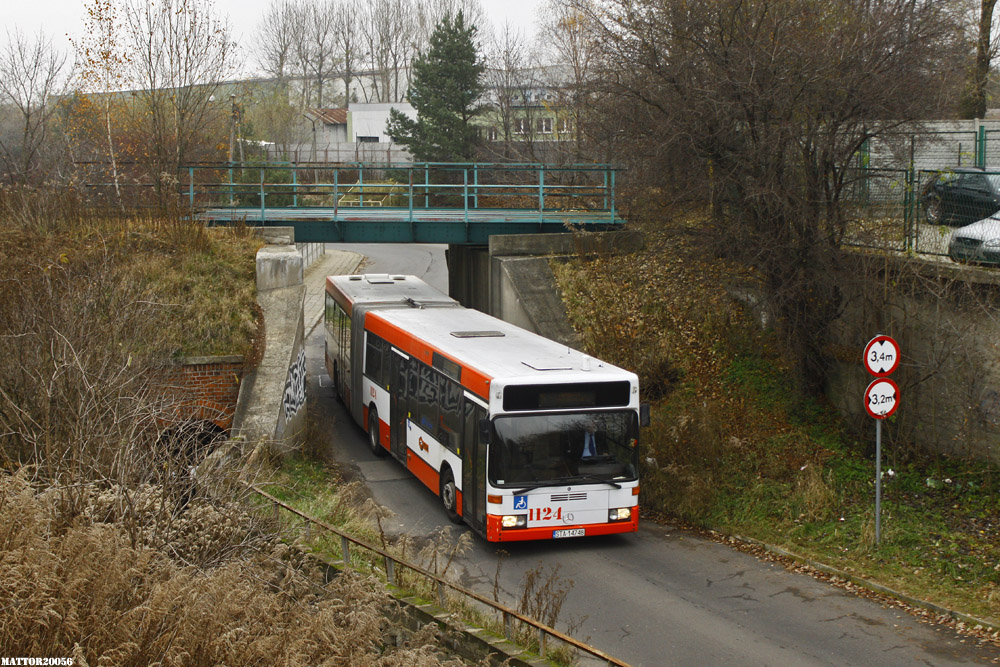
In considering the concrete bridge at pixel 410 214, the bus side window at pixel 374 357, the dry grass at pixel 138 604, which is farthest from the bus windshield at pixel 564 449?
the concrete bridge at pixel 410 214

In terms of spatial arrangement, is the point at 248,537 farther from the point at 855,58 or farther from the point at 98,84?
the point at 98,84

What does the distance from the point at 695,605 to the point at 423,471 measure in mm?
5204

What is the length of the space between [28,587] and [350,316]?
13022 millimetres

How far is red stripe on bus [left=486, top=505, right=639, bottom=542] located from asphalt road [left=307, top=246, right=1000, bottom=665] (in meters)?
0.31

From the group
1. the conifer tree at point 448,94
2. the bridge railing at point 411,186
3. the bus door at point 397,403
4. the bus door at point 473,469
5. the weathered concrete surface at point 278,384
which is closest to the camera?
the bus door at point 473,469

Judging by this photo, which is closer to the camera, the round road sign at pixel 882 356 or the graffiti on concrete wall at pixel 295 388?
the round road sign at pixel 882 356

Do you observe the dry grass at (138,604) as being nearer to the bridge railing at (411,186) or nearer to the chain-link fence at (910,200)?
the chain-link fence at (910,200)

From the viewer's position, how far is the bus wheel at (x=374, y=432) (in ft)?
55.8

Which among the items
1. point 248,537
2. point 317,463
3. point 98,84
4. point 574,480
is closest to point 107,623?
point 248,537

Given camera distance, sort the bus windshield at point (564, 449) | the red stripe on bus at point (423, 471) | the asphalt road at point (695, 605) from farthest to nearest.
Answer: the red stripe on bus at point (423, 471)
the bus windshield at point (564, 449)
the asphalt road at point (695, 605)

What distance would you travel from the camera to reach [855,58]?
13.9 metres

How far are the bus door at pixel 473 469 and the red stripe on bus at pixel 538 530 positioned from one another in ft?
0.79

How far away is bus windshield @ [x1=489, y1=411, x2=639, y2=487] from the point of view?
11.5 m

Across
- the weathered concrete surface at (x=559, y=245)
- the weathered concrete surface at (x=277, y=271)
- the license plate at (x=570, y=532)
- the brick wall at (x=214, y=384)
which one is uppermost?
the weathered concrete surface at (x=559, y=245)
